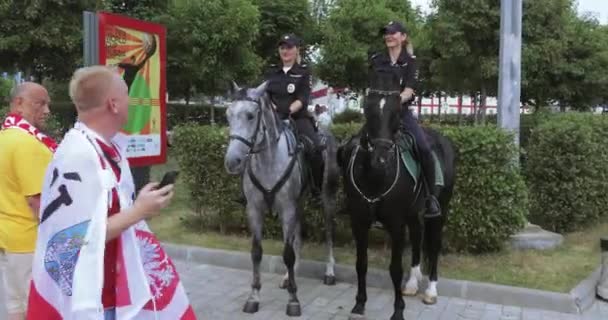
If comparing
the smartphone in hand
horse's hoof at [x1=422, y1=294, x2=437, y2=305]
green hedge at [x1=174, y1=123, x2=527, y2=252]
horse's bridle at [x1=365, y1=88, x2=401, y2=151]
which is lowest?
horse's hoof at [x1=422, y1=294, x2=437, y2=305]

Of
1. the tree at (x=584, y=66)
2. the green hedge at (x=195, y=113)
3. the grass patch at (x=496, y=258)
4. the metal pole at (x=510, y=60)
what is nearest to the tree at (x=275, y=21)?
the green hedge at (x=195, y=113)

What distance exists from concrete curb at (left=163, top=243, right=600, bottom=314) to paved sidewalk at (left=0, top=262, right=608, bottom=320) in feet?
0.28

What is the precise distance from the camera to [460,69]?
19953mm

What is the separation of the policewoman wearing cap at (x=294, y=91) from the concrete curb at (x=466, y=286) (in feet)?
4.39

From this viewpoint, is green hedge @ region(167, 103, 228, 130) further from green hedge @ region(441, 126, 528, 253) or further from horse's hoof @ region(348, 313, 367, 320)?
horse's hoof @ region(348, 313, 367, 320)

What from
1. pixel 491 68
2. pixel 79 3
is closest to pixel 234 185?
pixel 79 3

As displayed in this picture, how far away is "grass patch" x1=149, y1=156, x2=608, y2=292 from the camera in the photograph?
6898 mm

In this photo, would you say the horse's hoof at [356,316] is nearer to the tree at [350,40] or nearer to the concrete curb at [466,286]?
the concrete curb at [466,286]

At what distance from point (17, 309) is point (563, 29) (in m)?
18.8

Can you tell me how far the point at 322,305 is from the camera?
6477 millimetres

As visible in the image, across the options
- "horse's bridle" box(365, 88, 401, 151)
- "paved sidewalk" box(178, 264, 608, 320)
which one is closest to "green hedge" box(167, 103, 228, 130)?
"paved sidewalk" box(178, 264, 608, 320)

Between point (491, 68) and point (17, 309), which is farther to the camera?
point (491, 68)

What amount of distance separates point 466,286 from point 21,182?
4697 millimetres

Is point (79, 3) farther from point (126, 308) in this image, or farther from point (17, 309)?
point (126, 308)
